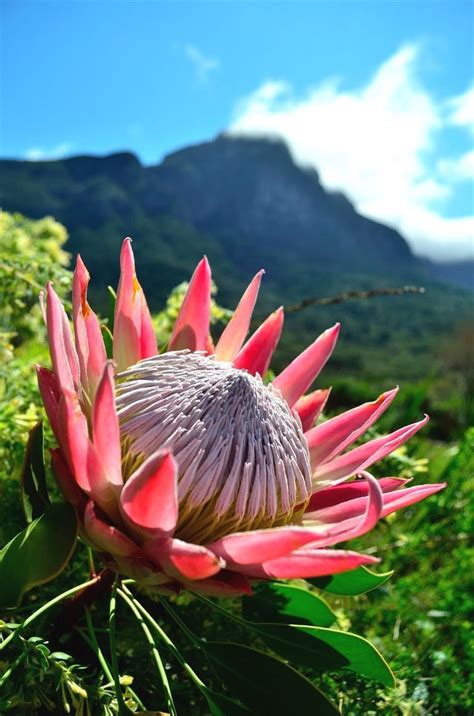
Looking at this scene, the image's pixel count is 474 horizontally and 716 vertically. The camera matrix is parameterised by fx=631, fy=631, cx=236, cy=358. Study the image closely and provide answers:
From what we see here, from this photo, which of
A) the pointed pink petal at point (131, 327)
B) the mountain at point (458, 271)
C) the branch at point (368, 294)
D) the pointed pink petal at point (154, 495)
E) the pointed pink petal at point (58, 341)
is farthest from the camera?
the mountain at point (458, 271)

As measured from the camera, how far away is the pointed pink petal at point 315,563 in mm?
738

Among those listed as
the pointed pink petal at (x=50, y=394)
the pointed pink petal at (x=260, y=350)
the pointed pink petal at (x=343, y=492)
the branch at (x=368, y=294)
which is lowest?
the pointed pink petal at (x=343, y=492)

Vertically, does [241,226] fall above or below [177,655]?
above

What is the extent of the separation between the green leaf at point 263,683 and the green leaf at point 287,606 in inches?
5.1

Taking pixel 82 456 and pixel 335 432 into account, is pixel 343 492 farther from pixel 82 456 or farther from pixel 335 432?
pixel 82 456

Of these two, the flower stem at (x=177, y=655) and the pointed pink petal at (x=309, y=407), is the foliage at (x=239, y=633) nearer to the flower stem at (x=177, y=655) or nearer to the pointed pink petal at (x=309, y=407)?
the flower stem at (x=177, y=655)

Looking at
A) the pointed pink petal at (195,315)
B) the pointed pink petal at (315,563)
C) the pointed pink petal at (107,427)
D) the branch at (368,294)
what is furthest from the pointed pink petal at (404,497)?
the branch at (368,294)

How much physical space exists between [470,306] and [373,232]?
5178 cm

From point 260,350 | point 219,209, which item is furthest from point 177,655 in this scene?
point 219,209

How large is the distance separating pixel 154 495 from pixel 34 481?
11.7 inches

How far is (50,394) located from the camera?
34.6 inches

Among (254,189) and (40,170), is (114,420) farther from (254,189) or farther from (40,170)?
(254,189)

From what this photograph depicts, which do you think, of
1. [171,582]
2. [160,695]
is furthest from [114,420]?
[160,695]

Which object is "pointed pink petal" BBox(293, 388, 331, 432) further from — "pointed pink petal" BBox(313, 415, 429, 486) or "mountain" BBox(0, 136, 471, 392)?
"mountain" BBox(0, 136, 471, 392)
